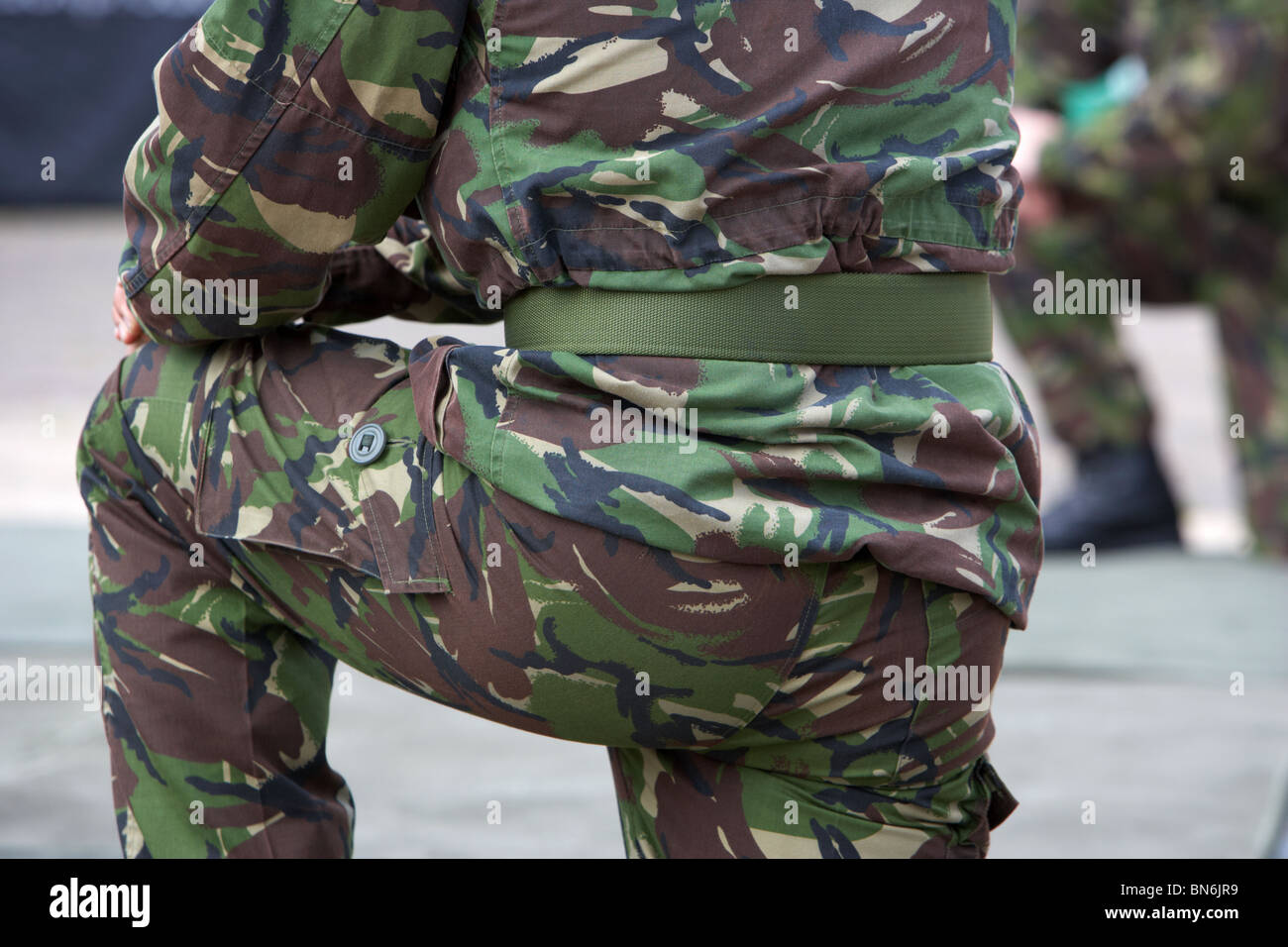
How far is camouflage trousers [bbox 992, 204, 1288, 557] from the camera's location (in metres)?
3.59

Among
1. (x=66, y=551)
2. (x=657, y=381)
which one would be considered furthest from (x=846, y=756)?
(x=66, y=551)

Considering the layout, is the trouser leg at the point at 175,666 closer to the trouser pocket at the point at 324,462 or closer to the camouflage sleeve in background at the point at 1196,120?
the trouser pocket at the point at 324,462

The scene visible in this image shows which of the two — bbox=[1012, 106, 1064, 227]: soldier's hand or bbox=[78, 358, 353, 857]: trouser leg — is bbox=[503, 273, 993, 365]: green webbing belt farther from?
bbox=[1012, 106, 1064, 227]: soldier's hand

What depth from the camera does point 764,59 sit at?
1.10 m

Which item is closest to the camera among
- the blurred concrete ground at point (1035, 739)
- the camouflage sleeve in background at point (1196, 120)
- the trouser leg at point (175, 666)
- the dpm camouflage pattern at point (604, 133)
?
the dpm camouflage pattern at point (604, 133)

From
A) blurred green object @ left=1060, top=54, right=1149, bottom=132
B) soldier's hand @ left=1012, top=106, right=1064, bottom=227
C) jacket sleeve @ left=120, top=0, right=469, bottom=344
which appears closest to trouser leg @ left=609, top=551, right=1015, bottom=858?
jacket sleeve @ left=120, top=0, right=469, bottom=344

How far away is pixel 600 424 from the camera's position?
114 centimetres

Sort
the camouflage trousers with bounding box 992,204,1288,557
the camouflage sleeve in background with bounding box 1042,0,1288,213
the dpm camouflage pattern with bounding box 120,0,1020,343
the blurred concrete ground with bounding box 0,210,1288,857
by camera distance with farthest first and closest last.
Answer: the camouflage trousers with bounding box 992,204,1288,557 < the camouflage sleeve in background with bounding box 1042,0,1288,213 < the blurred concrete ground with bounding box 0,210,1288,857 < the dpm camouflage pattern with bounding box 120,0,1020,343

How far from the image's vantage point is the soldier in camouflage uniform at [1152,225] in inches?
132

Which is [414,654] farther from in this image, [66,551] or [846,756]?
[66,551]

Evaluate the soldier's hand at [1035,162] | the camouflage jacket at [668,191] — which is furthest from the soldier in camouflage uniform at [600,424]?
the soldier's hand at [1035,162]

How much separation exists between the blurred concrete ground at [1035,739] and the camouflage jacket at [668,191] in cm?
115
